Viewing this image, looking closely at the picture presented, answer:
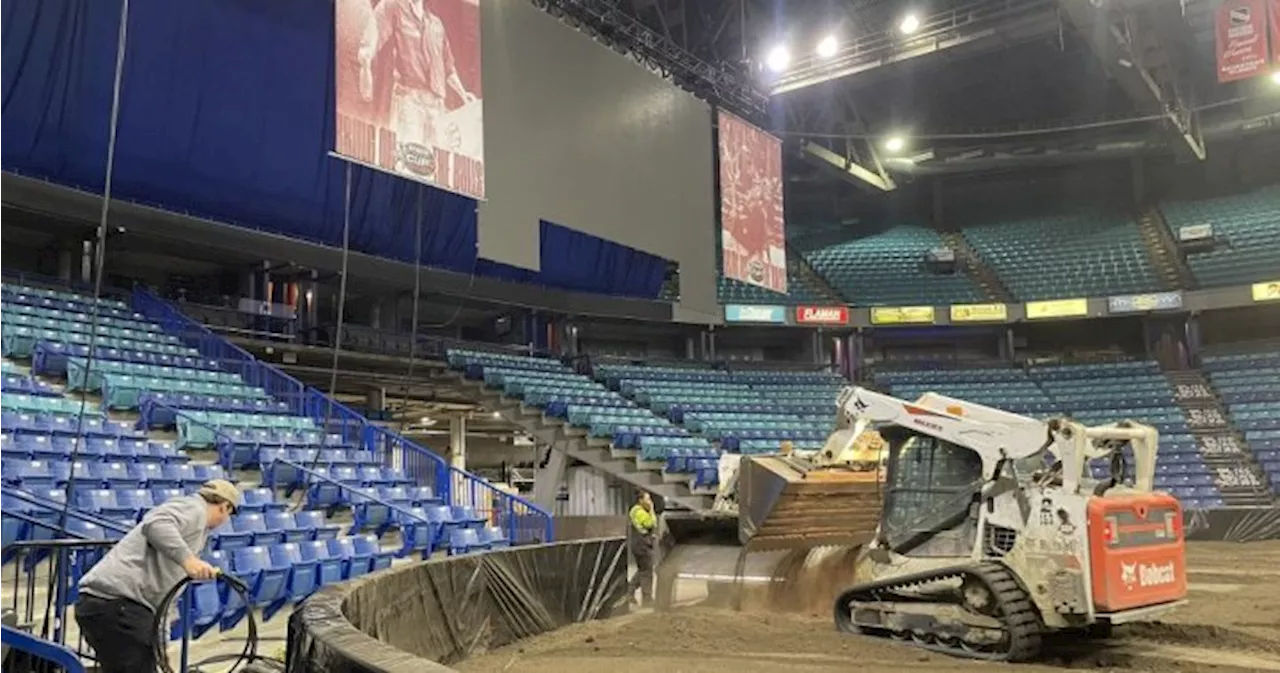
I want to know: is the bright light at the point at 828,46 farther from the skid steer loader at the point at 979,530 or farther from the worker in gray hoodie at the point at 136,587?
the worker in gray hoodie at the point at 136,587

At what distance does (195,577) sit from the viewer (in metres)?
4.36

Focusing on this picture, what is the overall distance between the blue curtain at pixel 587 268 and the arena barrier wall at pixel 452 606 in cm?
1597

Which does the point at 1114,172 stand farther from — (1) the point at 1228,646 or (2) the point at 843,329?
(1) the point at 1228,646

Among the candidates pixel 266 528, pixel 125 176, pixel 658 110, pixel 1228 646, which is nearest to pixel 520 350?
pixel 658 110

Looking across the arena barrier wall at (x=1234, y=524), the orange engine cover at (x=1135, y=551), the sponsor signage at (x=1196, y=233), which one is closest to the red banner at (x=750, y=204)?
the arena barrier wall at (x=1234, y=524)

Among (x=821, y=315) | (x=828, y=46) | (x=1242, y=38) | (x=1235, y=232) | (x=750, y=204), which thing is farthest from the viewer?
(x=821, y=315)

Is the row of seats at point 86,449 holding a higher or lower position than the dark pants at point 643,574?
higher

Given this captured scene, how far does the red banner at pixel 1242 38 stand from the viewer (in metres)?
Result: 18.0

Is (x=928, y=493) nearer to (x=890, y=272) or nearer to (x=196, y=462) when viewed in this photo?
(x=196, y=462)

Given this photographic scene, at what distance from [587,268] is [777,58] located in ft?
26.9

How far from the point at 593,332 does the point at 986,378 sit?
1171 centimetres

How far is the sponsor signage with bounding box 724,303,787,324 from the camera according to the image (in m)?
29.2

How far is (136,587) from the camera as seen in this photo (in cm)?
439

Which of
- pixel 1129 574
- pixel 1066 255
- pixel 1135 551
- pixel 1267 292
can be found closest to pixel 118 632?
pixel 1129 574
